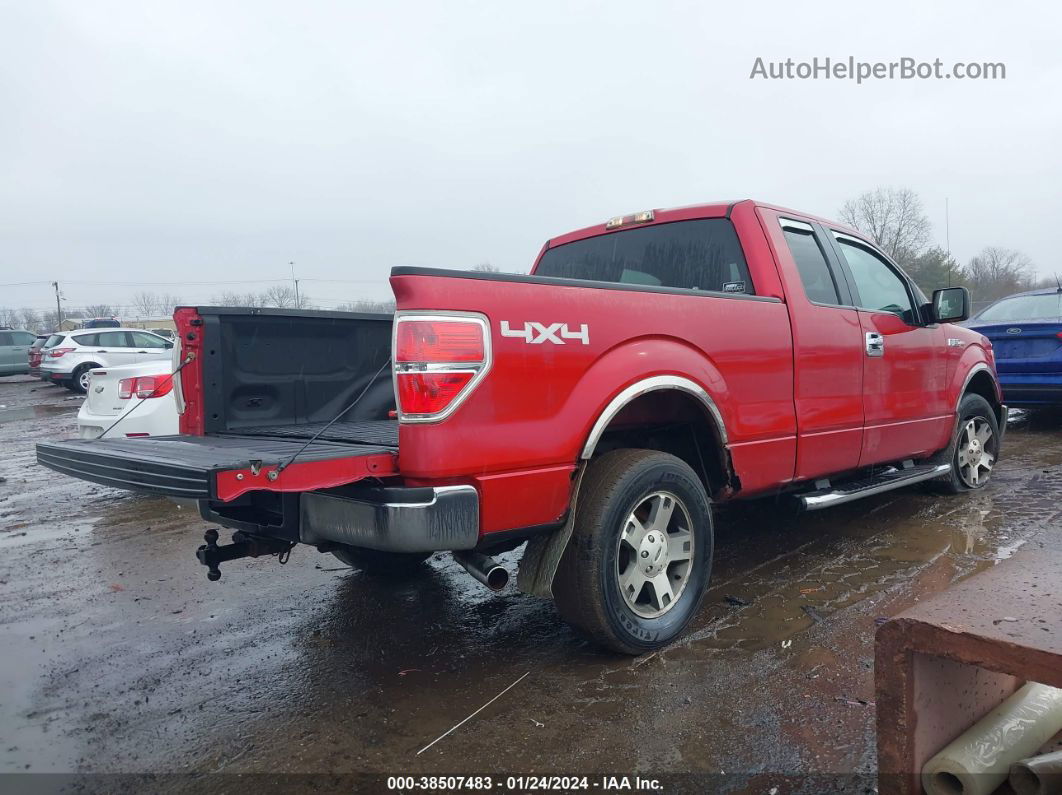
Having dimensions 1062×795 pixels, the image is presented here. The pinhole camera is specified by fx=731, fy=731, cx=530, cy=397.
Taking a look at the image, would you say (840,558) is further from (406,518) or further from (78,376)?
(78,376)

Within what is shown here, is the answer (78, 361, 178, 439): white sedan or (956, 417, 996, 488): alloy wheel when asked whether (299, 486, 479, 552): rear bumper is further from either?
(956, 417, 996, 488): alloy wheel

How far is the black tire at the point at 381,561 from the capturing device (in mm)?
4070

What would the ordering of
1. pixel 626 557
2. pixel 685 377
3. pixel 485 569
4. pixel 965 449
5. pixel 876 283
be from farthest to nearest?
pixel 965 449, pixel 876 283, pixel 685 377, pixel 626 557, pixel 485 569

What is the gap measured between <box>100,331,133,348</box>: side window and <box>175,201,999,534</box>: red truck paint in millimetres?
17973

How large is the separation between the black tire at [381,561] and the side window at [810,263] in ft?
8.74

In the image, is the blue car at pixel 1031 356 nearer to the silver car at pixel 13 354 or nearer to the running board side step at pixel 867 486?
the running board side step at pixel 867 486

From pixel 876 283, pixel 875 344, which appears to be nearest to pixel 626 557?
pixel 875 344

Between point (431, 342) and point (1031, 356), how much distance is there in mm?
8494

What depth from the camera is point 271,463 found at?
2350 millimetres

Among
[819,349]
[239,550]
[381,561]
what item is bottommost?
[381,561]

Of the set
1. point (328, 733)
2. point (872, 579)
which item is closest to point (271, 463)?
point (328, 733)

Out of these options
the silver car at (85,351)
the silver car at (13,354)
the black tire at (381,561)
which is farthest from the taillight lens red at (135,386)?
the silver car at (13,354)

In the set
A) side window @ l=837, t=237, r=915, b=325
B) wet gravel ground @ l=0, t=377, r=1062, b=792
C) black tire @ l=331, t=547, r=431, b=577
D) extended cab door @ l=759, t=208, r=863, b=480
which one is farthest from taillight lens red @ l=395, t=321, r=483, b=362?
side window @ l=837, t=237, r=915, b=325

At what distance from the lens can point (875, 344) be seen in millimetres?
4508
